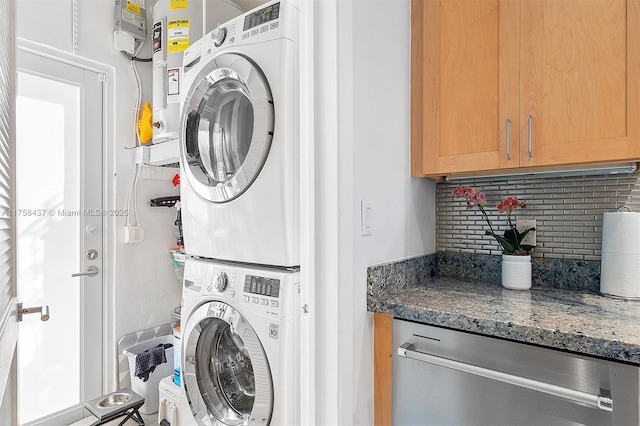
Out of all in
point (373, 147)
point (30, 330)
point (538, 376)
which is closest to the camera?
point (538, 376)

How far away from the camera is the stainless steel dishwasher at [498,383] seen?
891 millimetres

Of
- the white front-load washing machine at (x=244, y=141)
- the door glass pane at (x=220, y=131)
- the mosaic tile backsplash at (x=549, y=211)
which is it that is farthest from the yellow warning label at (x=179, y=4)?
the mosaic tile backsplash at (x=549, y=211)

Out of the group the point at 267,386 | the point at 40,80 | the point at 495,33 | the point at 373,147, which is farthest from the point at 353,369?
the point at 40,80

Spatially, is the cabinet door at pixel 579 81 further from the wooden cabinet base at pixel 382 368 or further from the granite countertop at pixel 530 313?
the wooden cabinet base at pixel 382 368

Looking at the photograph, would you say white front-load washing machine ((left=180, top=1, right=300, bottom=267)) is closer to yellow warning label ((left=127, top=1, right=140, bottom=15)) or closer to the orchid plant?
the orchid plant

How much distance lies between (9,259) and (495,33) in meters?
1.75

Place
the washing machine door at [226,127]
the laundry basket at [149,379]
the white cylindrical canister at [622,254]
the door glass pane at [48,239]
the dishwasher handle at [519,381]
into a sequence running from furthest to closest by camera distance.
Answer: the laundry basket at [149,379] → the door glass pane at [48,239] → the washing machine door at [226,127] → the white cylindrical canister at [622,254] → the dishwasher handle at [519,381]

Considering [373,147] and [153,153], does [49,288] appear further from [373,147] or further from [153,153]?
[373,147]

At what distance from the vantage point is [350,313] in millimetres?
1142

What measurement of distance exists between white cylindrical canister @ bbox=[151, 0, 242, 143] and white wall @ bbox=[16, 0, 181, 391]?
0.28 metres

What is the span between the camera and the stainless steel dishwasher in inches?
35.1

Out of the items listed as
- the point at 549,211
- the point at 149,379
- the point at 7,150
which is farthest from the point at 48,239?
the point at 549,211

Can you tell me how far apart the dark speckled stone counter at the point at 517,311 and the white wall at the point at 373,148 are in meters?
0.10

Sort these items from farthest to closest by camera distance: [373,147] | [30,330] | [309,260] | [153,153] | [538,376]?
1. [153,153]
2. [30,330]
3. [373,147]
4. [309,260]
5. [538,376]
